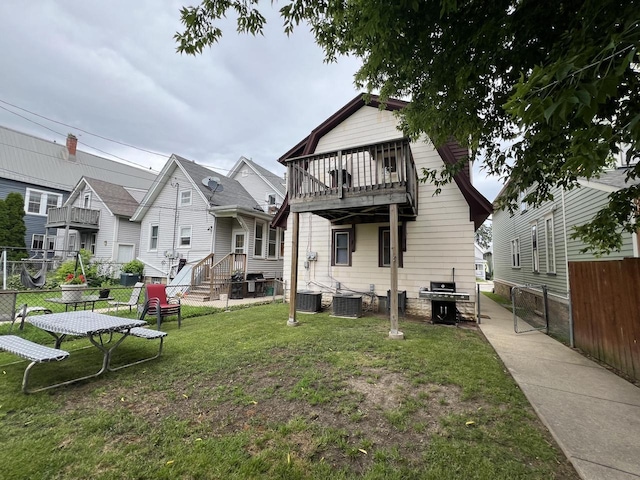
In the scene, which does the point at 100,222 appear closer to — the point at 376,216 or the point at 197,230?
the point at 197,230

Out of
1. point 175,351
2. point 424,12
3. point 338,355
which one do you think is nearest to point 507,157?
point 424,12

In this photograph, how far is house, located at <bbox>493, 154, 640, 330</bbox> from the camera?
641cm

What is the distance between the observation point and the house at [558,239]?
6407 mm

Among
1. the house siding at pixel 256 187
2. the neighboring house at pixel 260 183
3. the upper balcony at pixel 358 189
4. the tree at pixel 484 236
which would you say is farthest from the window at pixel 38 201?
Answer: the tree at pixel 484 236

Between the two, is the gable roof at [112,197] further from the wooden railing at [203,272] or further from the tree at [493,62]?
the tree at [493,62]

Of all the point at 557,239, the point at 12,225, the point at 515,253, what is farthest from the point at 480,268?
the point at 12,225

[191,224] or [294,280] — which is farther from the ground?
[191,224]

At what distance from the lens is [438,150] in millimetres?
8172

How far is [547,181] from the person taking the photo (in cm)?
461

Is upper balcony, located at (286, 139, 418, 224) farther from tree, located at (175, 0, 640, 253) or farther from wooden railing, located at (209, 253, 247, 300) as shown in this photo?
wooden railing, located at (209, 253, 247, 300)

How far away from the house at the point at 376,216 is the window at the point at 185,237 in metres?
7.07

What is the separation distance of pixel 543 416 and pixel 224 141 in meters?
25.6

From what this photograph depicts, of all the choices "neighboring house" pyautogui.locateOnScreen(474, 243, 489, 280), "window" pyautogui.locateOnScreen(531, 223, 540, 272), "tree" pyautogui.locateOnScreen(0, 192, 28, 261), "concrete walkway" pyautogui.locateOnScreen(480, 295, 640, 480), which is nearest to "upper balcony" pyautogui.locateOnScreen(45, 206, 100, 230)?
"tree" pyautogui.locateOnScreen(0, 192, 28, 261)

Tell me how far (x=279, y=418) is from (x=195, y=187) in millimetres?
14388
